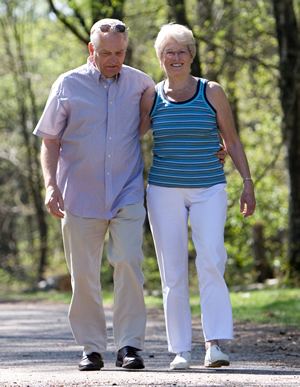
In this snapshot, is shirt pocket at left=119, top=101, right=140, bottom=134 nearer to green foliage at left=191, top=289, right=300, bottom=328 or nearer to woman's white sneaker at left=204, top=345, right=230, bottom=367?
woman's white sneaker at left=204, top=345, right=230, bottom=367

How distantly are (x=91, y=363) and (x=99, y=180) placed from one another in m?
1.23

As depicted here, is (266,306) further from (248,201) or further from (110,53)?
(110,53)

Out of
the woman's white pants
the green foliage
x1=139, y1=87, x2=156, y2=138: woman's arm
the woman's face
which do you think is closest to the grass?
the green foliage

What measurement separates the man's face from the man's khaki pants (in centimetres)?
93

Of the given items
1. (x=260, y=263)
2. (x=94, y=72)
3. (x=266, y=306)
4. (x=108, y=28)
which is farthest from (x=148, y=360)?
(x=260, y=263)

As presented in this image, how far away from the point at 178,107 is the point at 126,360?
1.72 meters

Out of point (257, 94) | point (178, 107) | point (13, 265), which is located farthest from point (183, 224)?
point (13, 265)

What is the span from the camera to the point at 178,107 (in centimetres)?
509

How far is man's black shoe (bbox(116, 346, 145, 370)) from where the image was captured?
5.01m

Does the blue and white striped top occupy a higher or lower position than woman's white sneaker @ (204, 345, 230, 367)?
higher

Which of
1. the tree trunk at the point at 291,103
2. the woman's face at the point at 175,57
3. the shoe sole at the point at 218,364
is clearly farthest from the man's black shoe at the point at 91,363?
the tree trunk at the point at 291,103

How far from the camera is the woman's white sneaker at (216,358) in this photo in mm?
4879

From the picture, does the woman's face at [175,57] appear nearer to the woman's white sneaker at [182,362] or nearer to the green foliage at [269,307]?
the woman's white sneaker at [182,362]

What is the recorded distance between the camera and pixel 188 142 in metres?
5.07
